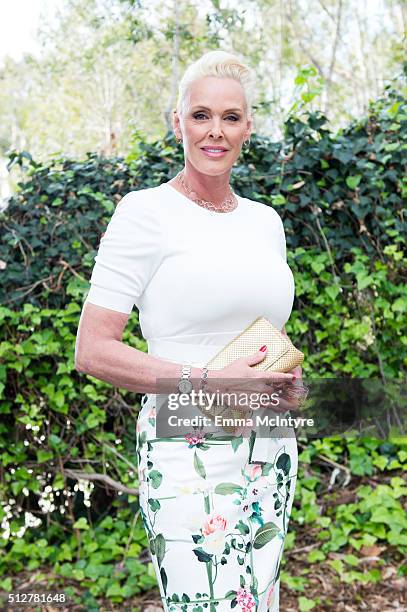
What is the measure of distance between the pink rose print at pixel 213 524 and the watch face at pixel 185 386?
10.6 inches

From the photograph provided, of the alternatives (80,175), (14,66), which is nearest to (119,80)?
(14,66)

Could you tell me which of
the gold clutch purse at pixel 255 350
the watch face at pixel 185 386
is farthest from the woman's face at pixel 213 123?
the watch face at pixel 185 386

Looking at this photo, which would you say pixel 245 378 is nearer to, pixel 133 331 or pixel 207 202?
pixel 207 202

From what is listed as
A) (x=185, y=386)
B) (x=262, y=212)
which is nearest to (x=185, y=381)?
(x=185, y=386)

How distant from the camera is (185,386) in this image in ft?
4.63

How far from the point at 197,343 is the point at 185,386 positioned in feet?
0.40

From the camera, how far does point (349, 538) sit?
3.17 meters

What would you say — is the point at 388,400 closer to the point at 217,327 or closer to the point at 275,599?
the point at 275,599

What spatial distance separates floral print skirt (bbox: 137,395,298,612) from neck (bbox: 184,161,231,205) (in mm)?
484

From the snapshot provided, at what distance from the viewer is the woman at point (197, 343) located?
Result: 1439 millimetres

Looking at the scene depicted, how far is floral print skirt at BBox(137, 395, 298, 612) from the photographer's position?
4.74 ft

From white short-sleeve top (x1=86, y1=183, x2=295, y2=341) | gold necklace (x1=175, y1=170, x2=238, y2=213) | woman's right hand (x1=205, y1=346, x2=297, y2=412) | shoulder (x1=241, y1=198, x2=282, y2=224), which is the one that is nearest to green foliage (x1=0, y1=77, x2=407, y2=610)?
shoulder (x1=241, y1=198, x2=282, y2=224)

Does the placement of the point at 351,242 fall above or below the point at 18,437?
above

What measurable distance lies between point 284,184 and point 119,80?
14.8m
